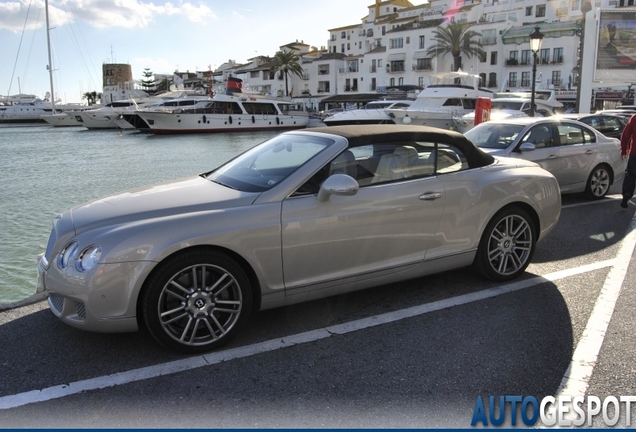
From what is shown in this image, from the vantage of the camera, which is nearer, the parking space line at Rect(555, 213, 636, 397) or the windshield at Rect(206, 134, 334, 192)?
the parking space line at Rect(555, 213, 636, 397)

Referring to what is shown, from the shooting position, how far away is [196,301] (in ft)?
11.7

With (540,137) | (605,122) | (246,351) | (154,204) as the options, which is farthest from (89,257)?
(605,122)

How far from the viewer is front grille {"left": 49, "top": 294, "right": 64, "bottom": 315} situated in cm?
354

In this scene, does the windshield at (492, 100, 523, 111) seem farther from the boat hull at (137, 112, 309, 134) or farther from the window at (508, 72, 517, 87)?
the window at (508, 72, 517, 87)

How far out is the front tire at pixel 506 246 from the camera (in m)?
4.85

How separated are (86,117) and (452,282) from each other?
5985 cm

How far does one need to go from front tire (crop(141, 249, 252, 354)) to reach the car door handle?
166 centimetres

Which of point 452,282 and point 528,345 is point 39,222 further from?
point 528,345

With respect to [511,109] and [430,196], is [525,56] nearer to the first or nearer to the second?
[511,109]

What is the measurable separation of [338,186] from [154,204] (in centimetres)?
135

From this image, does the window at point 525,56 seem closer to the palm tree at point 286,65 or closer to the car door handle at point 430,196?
the palm tree at point 286,65

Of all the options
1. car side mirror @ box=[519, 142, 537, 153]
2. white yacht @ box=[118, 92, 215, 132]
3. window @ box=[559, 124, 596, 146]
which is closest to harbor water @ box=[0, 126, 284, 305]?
car side mirror @ box=[519, 142, 537, 153]

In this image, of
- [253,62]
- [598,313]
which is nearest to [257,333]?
[598,313]

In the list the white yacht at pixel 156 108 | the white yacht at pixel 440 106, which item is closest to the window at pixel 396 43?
the white yacht at pixel 156 108
